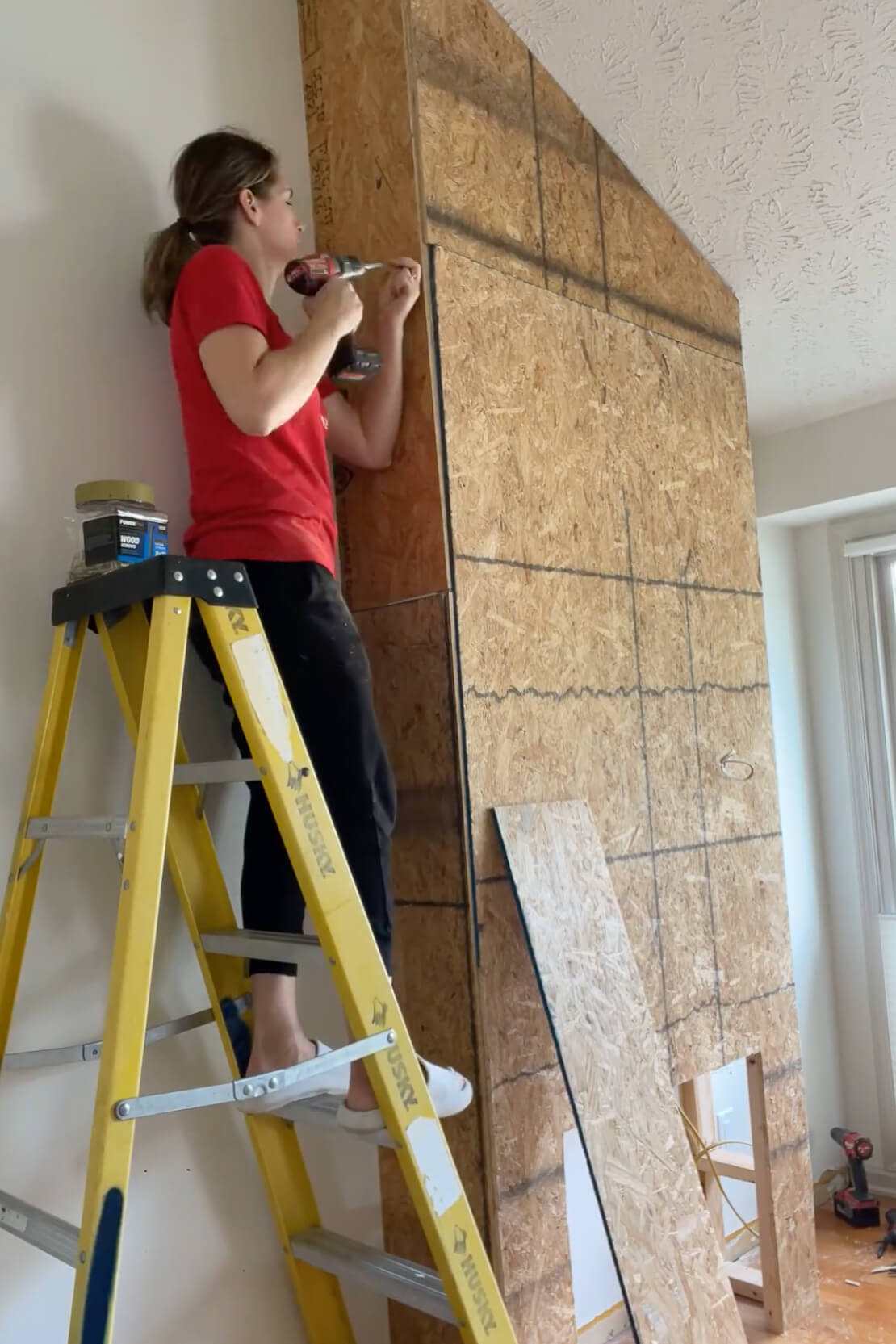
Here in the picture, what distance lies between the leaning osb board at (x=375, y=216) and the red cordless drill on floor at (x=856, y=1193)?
246 cm

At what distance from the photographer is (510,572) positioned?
1991mm

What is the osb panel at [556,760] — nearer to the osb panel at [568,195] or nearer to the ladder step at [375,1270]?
the ladder step at [375,1270]

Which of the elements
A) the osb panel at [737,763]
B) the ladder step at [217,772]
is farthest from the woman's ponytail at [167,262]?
the osb panel at [737,763]

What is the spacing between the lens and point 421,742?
6.18ft

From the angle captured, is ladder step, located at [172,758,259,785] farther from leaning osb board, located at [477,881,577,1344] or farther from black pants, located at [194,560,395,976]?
leaning osb board, located at [477,881,577,1344]

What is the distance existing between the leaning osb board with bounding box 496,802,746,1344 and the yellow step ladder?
0.44m

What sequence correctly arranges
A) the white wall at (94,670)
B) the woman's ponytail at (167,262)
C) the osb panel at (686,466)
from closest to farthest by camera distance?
the white wall at (94,670) → the woman's ponytail at (167,262) → the osb panel at (686,466)

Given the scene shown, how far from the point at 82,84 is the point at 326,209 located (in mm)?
485

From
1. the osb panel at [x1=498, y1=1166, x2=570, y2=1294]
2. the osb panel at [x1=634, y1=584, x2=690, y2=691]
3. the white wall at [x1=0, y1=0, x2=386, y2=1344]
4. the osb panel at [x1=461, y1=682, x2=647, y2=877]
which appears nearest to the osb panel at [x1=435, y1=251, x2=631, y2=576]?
the osb panel at [x1=634, y1=584, x2=690, y2=691]

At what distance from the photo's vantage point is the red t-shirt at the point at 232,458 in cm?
156

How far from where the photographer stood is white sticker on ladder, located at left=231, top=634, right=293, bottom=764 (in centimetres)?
132

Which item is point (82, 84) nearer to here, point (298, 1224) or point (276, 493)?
point (276, 493)

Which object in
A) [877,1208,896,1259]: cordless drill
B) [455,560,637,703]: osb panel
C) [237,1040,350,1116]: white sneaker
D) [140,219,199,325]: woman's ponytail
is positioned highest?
[140,219,199,325]: woman's ponytail

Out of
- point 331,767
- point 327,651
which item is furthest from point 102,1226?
point 327,651
